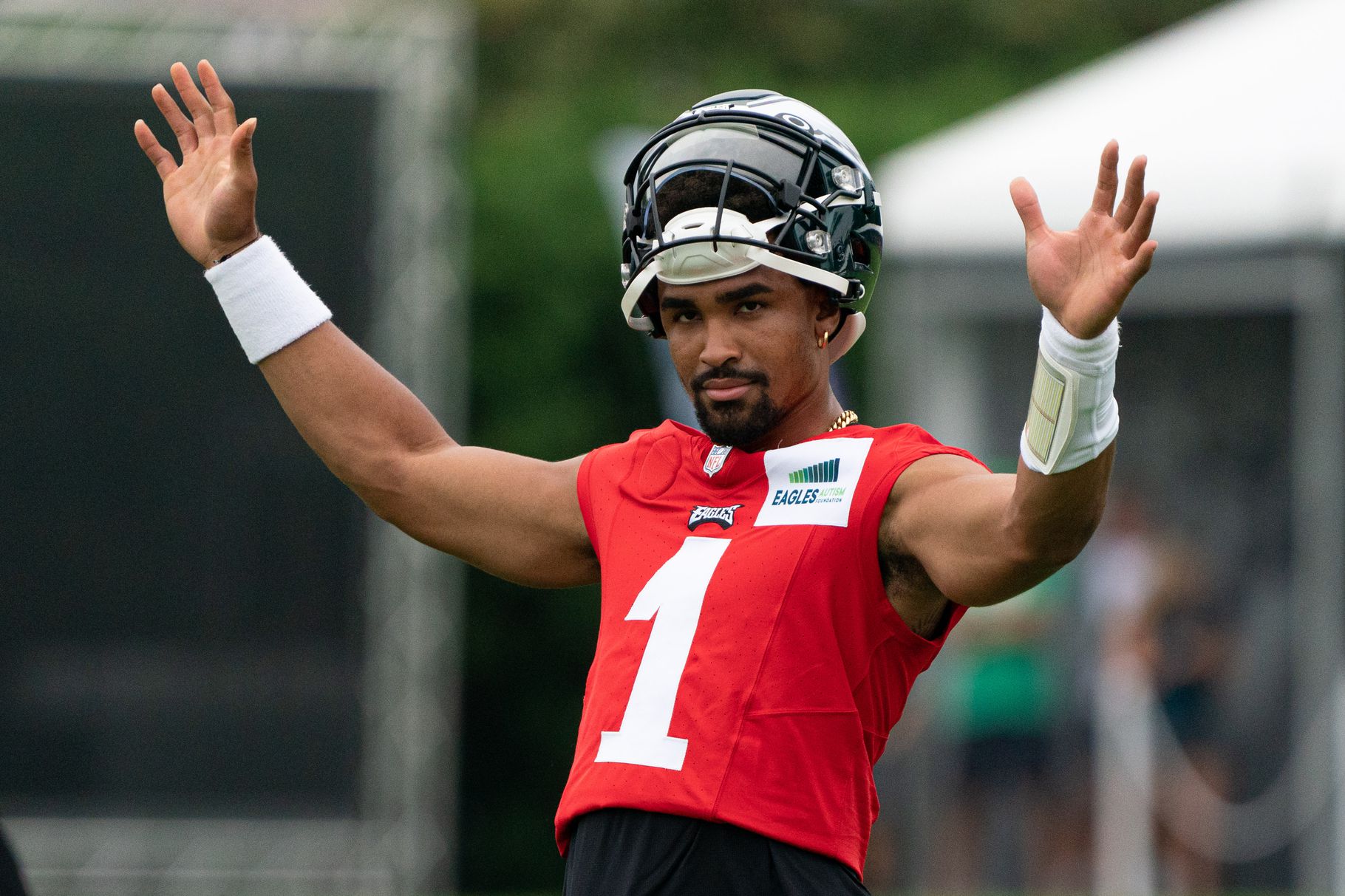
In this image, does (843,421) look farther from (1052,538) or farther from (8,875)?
(8,875)

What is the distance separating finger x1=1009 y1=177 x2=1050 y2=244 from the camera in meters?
2.66

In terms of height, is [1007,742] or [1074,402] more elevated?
[1074,402]

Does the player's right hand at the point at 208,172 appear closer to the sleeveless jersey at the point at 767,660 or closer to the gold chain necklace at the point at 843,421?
the sleeveless jersey at the point at 767,660

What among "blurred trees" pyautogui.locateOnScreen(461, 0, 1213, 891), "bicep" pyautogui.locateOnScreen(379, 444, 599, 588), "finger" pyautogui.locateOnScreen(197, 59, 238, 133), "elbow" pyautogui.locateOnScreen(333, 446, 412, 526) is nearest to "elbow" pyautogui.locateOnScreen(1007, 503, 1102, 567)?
"bicep" pyautogui.locateOnScreen(379, 444, 599, 588)

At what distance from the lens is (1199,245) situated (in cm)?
911

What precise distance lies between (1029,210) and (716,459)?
765mm

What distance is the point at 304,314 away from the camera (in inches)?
137

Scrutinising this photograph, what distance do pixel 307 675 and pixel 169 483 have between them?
1115mm

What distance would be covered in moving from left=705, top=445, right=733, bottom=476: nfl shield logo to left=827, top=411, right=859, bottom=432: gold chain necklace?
0.19m

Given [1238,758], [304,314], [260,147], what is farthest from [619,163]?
[304,314]

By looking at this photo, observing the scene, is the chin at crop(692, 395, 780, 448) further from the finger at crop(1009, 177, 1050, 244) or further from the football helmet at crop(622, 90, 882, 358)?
the finger at crop(1009, 177, 1050, 244)

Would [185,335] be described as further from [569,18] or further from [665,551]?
[569,18]

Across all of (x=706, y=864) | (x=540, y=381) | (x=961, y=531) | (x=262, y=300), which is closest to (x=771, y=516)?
(x=961, y=531)

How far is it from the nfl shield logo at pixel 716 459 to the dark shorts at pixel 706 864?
61 centimetres
